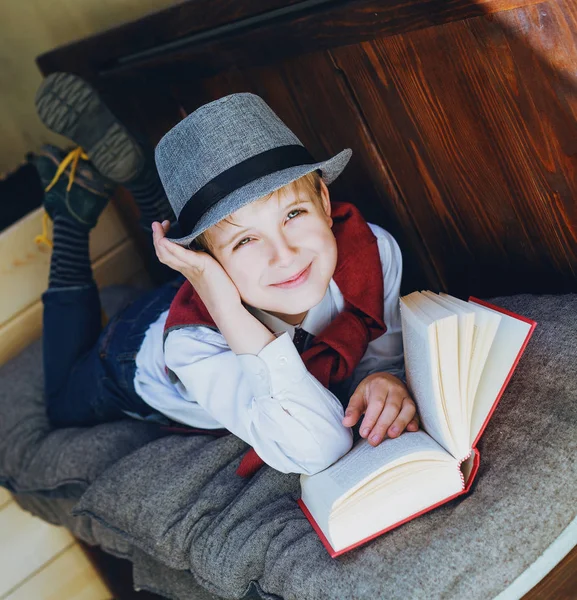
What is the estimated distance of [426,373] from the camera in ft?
3.32

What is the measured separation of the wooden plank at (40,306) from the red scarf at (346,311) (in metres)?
1.01

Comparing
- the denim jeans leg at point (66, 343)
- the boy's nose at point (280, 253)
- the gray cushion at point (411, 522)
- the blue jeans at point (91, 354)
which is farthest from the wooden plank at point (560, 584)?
the denim jeans leg at point (66, 343)

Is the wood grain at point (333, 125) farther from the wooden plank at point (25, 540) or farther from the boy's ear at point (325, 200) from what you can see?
the wooden plank at point (25, 540)

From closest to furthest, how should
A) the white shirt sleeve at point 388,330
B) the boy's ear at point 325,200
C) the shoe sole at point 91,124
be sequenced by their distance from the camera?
the boy's ear at point 325,200
the white shirt sleeve at point 388,330
the shoe sole at point 91,124

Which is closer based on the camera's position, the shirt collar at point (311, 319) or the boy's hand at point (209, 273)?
the boy's hand at point (209, 273)

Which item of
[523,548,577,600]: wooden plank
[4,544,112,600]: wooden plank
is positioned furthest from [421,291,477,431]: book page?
[4,544,112,600]: wooden plank

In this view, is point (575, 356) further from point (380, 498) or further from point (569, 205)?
point (380, 498)

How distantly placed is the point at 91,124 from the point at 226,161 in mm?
713

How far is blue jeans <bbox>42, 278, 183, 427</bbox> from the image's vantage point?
1720mm

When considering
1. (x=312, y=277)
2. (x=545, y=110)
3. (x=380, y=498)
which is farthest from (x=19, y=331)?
(x=545, y=110)

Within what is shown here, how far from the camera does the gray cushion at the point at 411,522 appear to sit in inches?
36.8

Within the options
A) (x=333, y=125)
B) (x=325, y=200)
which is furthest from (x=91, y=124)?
(x=325, y=200)

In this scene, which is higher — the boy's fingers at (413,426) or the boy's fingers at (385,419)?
the boy's fingers at (385,419)

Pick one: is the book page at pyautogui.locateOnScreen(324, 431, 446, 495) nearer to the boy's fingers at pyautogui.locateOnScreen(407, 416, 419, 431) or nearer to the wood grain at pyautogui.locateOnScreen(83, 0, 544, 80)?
the boy's fingers at pyautogui.locateOnScreen(407, 416, 419, 431)
